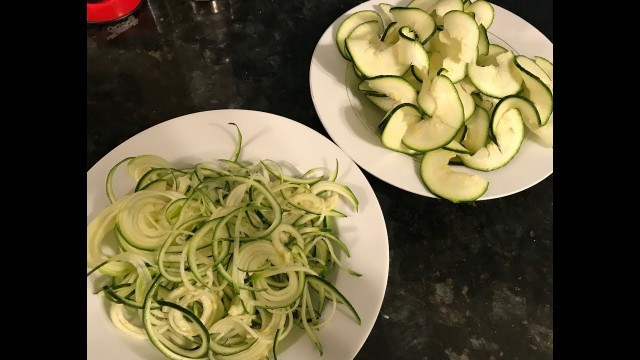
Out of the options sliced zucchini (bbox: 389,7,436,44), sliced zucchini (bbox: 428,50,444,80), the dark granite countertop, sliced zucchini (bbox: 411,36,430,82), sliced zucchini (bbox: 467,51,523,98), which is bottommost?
the dark granite countertop

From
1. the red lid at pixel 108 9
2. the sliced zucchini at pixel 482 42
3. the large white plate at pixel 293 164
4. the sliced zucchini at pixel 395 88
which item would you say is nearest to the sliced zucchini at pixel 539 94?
the sliced zucchini at pixel 482 42

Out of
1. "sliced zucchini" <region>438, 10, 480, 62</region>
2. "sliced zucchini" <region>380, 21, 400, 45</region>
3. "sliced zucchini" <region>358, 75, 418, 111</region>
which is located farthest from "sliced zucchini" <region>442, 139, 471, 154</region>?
"sliced zucchini" <region>380, 21, 400, 45</region>

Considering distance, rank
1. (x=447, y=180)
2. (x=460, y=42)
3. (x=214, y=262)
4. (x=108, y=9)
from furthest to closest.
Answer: (x=108, y=9), (x=460, y=42), (x=447, y=180), (x=214, y=262)

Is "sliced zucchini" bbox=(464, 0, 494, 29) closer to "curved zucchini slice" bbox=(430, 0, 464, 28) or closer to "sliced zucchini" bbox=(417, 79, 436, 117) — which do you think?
"curved zucchini slice" bbox=(430, 0, 464, 28)

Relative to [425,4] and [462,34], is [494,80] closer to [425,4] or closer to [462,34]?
[462,34]

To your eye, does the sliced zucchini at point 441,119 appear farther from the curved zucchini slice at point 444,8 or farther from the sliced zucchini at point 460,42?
the curved zucchini slice at point 444,8

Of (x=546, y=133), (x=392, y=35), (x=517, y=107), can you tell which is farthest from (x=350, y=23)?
(x=546, y=133)
